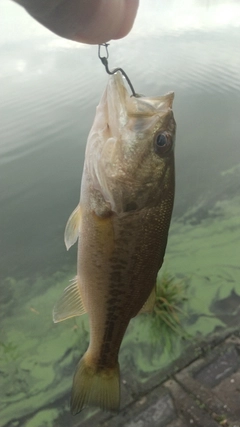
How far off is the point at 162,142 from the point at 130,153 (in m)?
0.12

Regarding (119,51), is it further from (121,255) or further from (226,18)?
(121,255)

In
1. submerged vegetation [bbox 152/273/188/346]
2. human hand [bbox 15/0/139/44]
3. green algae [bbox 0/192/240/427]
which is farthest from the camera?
submerged vegetation [bbox 152/273/188/346]

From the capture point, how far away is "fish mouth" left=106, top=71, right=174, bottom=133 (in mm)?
1350

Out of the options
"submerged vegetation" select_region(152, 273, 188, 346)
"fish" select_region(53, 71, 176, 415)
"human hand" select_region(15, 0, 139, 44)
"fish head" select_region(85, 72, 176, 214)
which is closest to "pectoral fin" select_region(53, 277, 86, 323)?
"fish" select_region(53, 71, 176, 415)

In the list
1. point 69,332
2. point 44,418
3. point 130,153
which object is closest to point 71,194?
point 69,332

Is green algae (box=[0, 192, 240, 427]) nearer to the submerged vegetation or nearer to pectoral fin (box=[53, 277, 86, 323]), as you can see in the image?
the submerged vegetation

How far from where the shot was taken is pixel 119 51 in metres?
8.77

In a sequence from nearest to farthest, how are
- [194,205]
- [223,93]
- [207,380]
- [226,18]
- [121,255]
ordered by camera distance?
[121,255]
[207,380]
[194,205]
[223,93]
[226,18]

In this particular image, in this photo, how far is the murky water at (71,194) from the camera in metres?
2.81

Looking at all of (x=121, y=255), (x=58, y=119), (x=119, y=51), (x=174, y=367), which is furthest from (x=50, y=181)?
(x=119, y=51)

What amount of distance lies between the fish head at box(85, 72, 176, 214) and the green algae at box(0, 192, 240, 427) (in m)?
Answer: 1.62

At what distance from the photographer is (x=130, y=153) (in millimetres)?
1383

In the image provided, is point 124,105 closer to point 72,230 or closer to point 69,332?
point 72,230

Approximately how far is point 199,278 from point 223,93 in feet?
14.4
